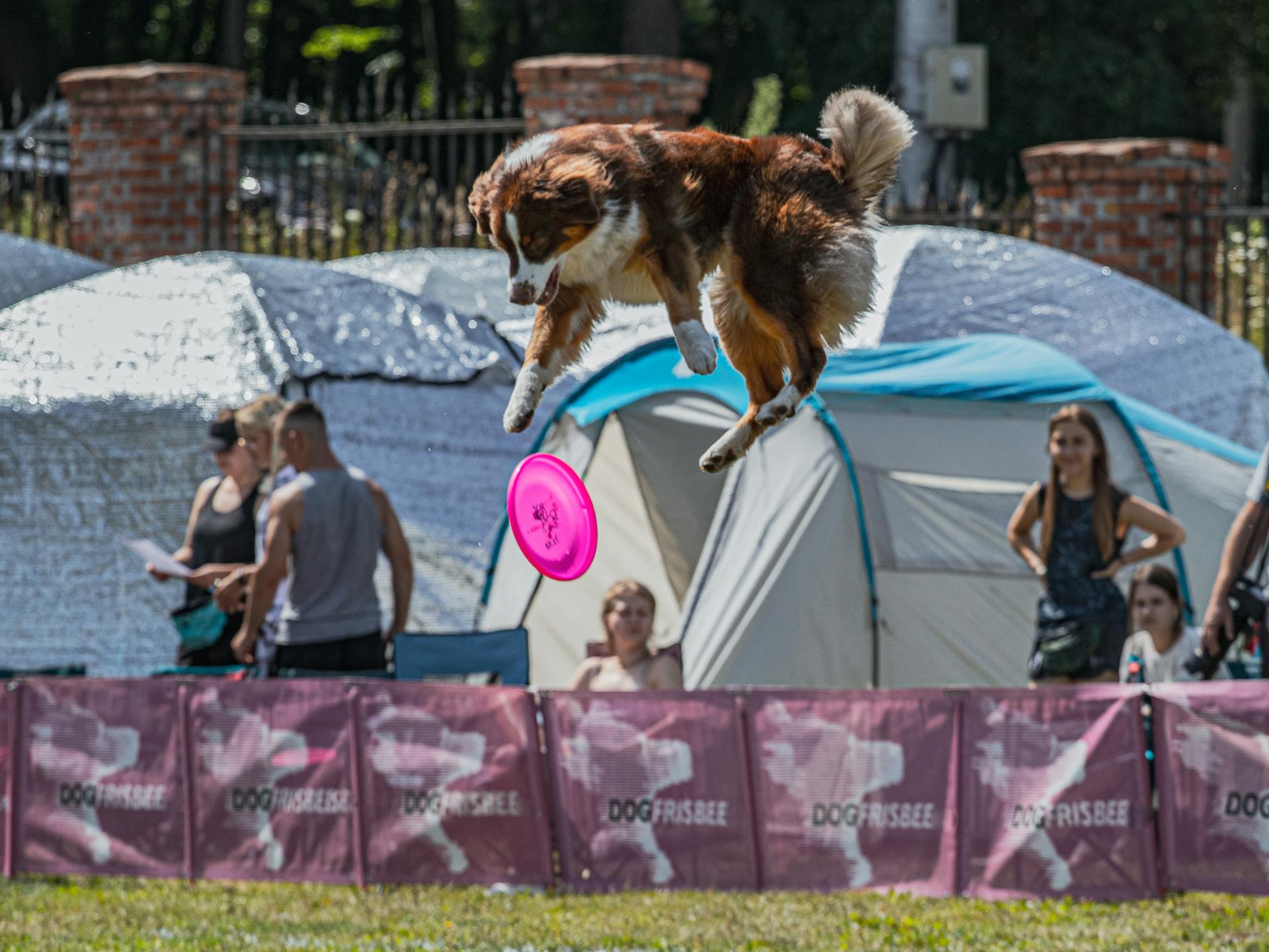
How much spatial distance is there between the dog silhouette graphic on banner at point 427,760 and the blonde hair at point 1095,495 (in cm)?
209

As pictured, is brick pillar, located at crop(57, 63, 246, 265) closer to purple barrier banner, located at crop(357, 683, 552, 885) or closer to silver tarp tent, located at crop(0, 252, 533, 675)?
silver tarp tent, located at crop(0, 252, 533, 675)

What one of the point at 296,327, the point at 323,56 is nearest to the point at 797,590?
the point at 296,327

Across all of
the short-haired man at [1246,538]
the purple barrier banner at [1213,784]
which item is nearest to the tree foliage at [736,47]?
the purple barrier banner at [1213,784]

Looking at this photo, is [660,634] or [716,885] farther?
[660,634]

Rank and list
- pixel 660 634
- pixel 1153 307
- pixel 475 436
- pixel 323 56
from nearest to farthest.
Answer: pixel 660 634
pixel 475 436
pixel 1153 307
pixel 323 56

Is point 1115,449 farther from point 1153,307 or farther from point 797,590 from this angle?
point 1153,307

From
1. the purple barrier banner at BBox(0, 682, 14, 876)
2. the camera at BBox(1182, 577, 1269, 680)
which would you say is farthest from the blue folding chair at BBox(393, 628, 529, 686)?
the camera at BBox(1182, 577, 1269, 680)

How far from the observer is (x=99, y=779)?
6988 millimetres

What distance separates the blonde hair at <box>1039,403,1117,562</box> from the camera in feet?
21.2

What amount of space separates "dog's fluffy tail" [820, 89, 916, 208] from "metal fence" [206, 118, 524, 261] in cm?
910

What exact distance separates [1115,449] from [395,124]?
18.7 ft

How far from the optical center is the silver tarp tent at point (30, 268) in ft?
33.7

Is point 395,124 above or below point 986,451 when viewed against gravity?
above

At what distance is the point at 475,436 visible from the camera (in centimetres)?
856
